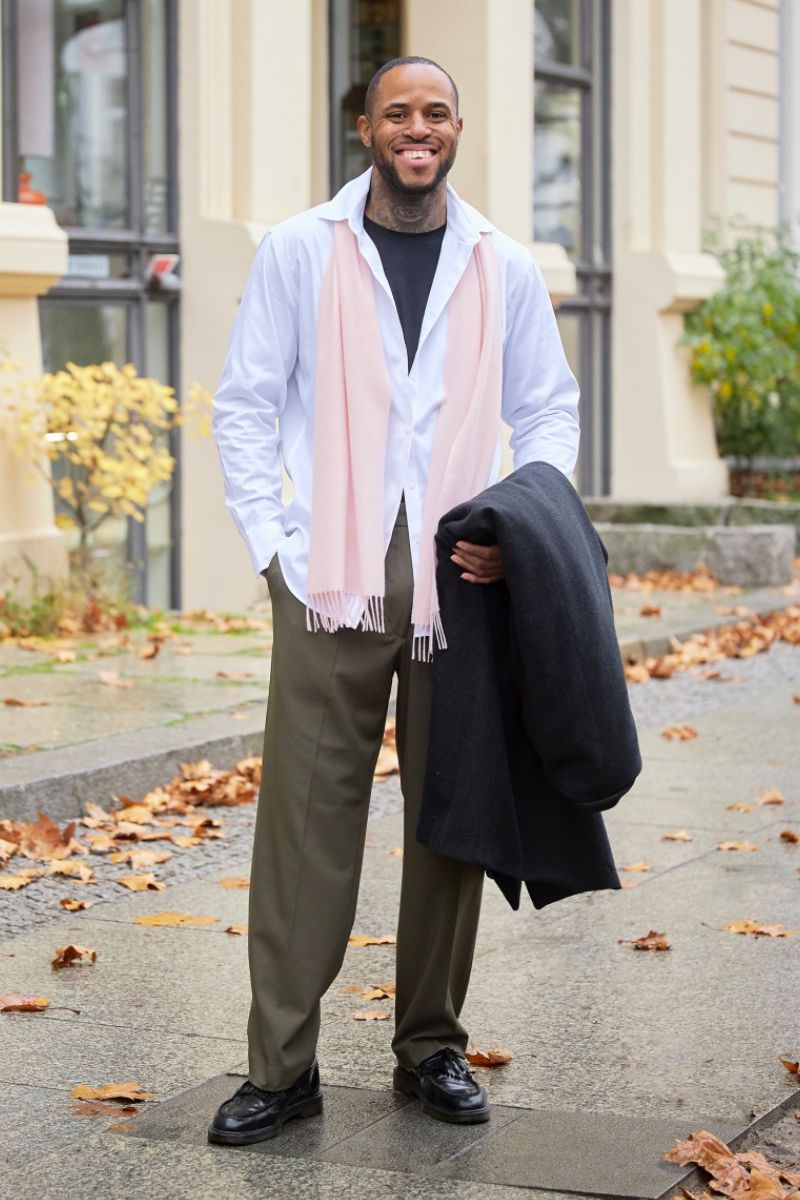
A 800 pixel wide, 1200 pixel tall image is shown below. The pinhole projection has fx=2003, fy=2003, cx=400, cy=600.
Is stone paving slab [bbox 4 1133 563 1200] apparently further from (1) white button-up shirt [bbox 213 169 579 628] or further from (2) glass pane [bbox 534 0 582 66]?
(2) glass pane [bbox 534 0 582 66]

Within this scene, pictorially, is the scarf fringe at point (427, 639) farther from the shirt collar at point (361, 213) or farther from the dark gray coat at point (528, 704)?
the shirt collar at point (361, 213)

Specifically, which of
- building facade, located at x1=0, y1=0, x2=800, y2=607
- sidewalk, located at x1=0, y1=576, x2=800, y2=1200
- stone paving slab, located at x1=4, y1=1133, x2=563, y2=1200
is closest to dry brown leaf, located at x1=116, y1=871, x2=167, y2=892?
sidewalk, located at x1=0, y1=576, x2=800, y2=1200

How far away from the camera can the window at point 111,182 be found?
11.0m

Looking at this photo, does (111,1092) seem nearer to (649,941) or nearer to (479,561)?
(479,561)

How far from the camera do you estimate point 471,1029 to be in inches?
163

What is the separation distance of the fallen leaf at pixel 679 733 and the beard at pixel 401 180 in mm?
4537

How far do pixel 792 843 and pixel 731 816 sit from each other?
1.33 ft

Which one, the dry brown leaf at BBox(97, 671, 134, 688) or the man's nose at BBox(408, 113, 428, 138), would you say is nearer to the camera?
the man's nose at BBox(408, 113, 428, 138)

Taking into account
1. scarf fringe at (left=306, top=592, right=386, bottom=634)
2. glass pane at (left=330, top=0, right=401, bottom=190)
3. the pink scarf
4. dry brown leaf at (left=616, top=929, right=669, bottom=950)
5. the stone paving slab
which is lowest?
the stone paving slab

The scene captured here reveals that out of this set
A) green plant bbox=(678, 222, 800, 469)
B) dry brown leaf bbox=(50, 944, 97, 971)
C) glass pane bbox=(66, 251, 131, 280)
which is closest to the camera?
dry brown leaf bbox=(50, 944, 97, 971)

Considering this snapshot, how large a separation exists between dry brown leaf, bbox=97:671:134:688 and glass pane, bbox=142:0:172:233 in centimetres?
430

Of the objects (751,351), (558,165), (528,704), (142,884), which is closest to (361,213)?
(528,704)

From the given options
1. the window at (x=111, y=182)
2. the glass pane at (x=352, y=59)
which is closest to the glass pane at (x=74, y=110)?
the window at (x=111, y=182)

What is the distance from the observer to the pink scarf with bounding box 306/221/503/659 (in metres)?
3.49
